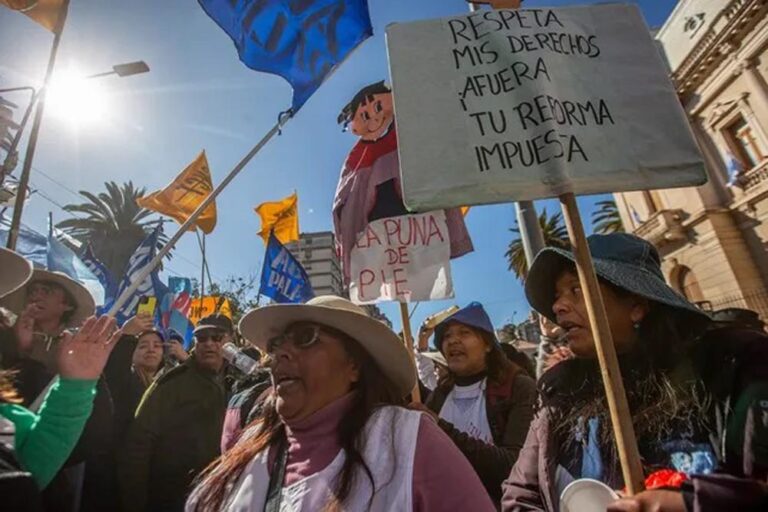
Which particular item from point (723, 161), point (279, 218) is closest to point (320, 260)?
point (723, 161)

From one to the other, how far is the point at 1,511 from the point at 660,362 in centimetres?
213

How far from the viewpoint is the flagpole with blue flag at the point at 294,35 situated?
3.94 metres

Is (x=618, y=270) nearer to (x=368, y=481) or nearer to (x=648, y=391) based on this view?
(x=648, y=391)

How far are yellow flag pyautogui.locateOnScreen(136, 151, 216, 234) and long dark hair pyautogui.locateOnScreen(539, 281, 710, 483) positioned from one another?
619cm

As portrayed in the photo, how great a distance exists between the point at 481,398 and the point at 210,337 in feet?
8.57

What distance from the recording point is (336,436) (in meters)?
1.73

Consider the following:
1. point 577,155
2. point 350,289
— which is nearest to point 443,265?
point 350,289

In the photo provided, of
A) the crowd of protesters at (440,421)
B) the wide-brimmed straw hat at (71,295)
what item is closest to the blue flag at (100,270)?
the wide-brimmed straw hat at (71,295)

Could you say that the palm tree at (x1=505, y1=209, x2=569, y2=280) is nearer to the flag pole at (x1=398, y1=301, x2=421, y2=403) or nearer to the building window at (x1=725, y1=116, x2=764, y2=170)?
the building window at (x1=725, y1=116, x2=764, y2=170)

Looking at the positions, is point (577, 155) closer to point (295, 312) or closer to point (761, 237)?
point (295, 312)

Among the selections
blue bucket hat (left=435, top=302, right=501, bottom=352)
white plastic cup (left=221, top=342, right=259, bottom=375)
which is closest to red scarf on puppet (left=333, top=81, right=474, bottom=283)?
blue bucket hat (left=435, top=302, right=501, bottom=352)

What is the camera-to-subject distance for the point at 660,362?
55.3 inches

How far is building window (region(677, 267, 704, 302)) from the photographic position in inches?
777

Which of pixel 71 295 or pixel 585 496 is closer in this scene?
pixel 585 496
